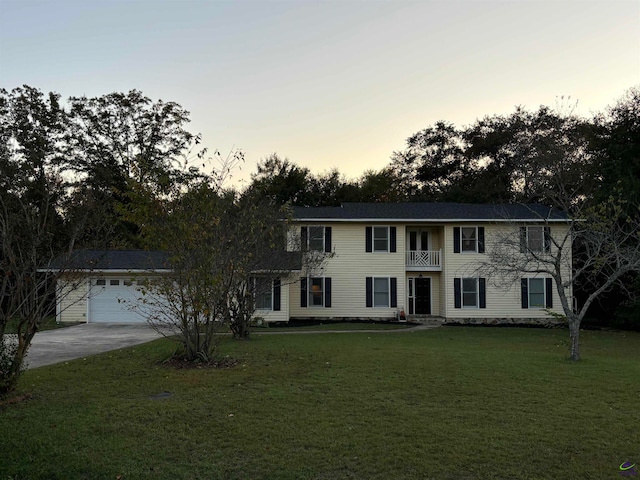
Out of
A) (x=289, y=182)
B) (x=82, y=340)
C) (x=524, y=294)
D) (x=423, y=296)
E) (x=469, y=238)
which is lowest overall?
(x=82, y=340)

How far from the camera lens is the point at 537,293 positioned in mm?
24000

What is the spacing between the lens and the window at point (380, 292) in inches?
950

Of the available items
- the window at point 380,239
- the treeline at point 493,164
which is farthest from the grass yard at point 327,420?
the treeline at point 493,164

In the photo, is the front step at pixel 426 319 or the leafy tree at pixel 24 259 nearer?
the leafy tree at pixel 24 259

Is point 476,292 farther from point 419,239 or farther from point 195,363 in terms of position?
point 195,363

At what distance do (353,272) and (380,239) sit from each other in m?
2.03

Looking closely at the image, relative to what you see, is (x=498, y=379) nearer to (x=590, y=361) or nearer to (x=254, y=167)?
(x=590, y=361)

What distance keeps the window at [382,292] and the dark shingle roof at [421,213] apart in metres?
2.95

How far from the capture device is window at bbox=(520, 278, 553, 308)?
23922mm

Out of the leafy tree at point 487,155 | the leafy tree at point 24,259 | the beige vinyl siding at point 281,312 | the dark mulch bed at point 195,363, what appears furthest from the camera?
the leafy tree at point 487,155

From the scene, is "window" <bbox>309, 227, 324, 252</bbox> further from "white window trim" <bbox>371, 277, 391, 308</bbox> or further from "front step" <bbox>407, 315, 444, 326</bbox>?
"front step" <bbox>407, 315, 444, 326</bbox>

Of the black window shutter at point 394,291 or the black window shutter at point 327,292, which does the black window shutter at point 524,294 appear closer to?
the black window shutter at point 394,291

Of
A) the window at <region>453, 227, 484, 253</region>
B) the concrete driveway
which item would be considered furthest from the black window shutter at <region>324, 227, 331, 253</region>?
the concrete driveway

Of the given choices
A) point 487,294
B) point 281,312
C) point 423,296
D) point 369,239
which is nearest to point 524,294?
point 487,294
